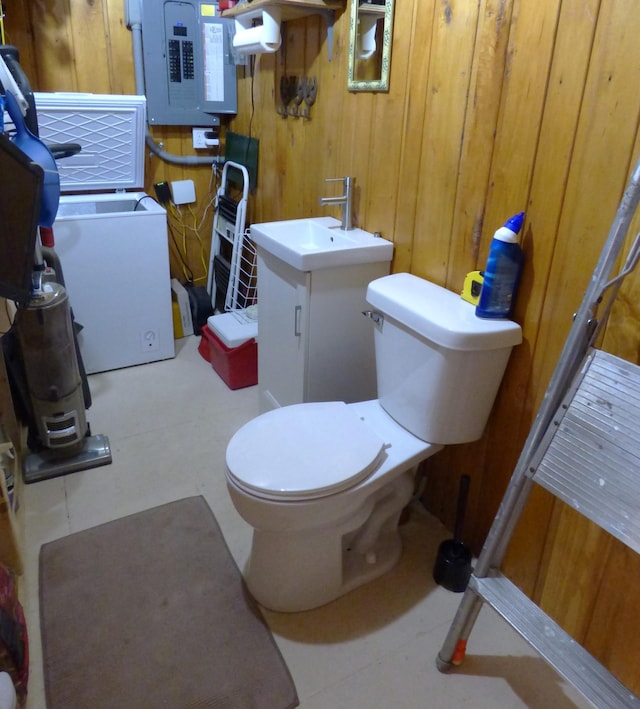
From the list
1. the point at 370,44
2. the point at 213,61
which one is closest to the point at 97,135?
the point at 213,61

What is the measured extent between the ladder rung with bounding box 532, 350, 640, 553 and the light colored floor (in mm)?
624

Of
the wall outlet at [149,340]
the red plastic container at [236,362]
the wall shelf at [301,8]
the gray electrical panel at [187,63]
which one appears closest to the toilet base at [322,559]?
the red plastic container at [236,362]

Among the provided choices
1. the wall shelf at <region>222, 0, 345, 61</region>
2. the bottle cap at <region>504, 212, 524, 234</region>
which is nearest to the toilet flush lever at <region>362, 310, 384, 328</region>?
the bottle cap at <region>504, 212, 524, 234</region>

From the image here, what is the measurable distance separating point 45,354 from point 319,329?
2.93ft

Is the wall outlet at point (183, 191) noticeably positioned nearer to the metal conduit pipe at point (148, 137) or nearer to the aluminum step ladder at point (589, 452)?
the metal conduit pipe at point (148, 137)

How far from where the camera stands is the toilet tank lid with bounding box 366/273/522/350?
1.38 m

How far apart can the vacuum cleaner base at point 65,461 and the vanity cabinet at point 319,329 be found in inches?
26.9

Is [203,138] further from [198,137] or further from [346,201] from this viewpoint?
[346,201]

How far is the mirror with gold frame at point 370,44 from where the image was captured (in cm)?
171

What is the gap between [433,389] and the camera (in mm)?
1481

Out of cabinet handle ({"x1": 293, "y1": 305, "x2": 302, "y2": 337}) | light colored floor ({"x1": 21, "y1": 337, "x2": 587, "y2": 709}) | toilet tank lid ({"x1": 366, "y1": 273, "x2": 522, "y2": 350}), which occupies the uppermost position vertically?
toilet tank lid ({"x1": 366, "y1": 273, "x2": 522, "y2": 350})

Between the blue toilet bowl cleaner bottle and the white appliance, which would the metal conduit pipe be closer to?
the white appliance

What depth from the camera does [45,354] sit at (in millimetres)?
1863

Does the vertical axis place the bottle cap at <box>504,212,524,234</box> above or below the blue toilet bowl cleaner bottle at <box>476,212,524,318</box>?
above
